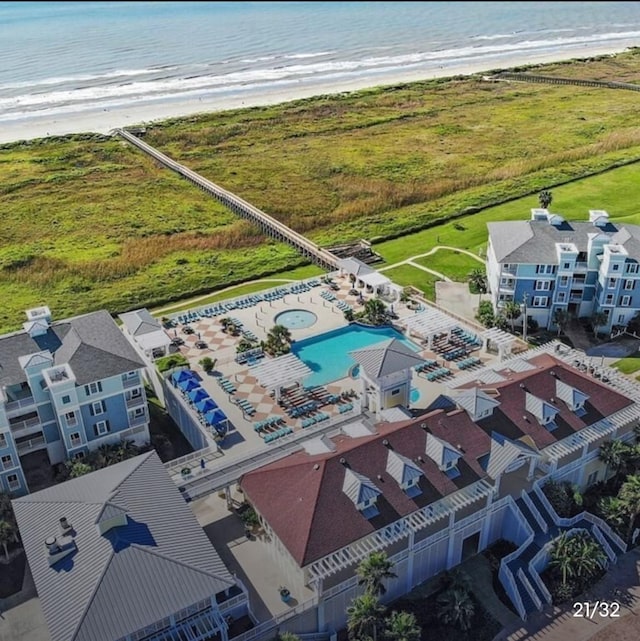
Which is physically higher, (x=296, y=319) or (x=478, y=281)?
(x=478, y=281)

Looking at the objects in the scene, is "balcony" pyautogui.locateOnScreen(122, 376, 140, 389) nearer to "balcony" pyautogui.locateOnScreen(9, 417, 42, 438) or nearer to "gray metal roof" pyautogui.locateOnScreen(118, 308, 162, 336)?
"balcony" pyautogui.locateOnScreen(9, 417, 42, 438)

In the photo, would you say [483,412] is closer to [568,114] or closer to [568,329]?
[568,329]

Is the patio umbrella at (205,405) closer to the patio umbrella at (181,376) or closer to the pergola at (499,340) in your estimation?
the patio umbrella at (181,376)

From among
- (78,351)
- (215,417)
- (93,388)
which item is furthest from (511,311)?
(78,351)

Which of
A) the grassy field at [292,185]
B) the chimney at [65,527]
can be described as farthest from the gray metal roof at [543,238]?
the chimney at [65,527]

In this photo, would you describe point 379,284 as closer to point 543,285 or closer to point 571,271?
point 543,285

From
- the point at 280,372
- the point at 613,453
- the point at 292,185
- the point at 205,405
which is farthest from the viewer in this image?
the point at 292,185

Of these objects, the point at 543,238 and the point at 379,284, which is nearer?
the point at 543,238
